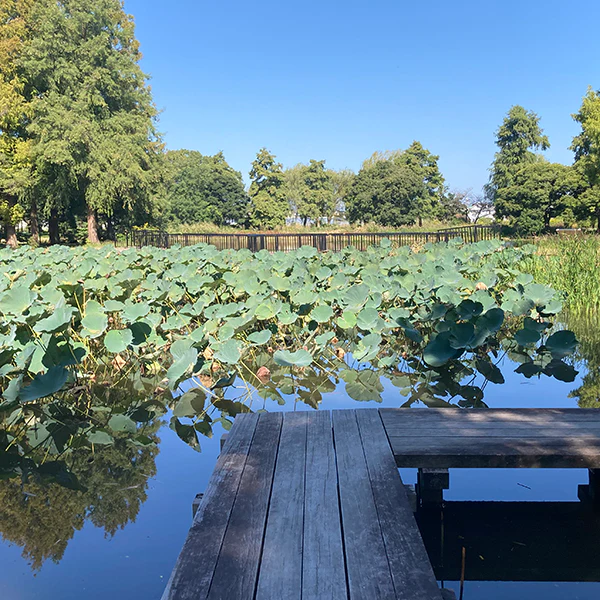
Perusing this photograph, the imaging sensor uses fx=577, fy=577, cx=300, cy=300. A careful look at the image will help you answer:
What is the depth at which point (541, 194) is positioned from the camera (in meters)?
24.9

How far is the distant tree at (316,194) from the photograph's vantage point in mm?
50750

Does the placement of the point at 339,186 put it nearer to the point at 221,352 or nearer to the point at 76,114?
the point at 76,114

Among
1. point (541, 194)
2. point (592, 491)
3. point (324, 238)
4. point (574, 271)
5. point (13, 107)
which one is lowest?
point (592, 491)

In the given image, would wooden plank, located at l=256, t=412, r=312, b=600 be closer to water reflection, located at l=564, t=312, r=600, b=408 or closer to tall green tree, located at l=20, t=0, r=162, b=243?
water reflection, located at l=564, t=312, r=600, b=408

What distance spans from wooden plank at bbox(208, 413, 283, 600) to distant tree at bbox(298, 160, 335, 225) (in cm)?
4898

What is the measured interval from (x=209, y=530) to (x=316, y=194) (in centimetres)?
5011

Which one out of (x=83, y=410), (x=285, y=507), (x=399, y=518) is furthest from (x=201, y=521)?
(x=83, y=410)

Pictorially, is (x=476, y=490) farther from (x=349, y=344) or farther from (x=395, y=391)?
(x=349, y=344)

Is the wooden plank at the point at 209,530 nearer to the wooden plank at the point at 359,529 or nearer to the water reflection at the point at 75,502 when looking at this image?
the wooden plank at the point at 359,529

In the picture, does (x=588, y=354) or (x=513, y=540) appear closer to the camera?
(x=513, y=540)

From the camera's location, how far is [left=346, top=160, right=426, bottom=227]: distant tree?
138ft

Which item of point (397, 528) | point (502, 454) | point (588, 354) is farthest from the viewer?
point (588, 354)

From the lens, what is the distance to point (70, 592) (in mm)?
2020

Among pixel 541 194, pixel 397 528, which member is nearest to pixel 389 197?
pixel 541 194
